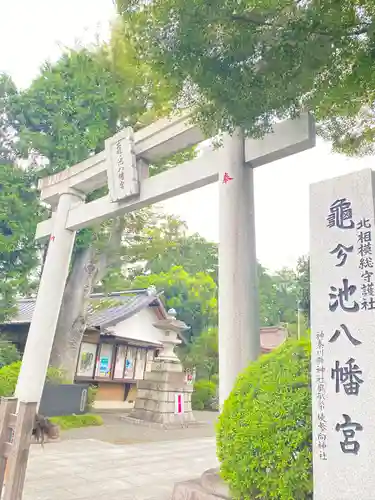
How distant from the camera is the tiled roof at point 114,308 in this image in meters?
15.8

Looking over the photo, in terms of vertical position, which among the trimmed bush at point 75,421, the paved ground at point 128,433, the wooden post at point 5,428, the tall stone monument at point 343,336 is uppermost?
the tall stone monument at point 343,336

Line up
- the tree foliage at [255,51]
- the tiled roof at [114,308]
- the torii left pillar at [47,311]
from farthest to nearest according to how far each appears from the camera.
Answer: the tiled roof at [114,308] < the torii left pillar at [47,311] < the tree foliage at [255,51]

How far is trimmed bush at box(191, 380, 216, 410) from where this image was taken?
58.4ft

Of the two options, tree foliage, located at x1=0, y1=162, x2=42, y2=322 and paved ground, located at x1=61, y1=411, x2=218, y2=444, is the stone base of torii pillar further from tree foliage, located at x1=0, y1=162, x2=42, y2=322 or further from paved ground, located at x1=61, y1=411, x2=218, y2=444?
tree foliage, located at x1=0, y1=162, x2=42, y2=322

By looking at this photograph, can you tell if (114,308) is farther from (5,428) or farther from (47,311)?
(5,428)

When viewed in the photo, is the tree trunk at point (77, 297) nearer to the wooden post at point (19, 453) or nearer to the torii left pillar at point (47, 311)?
the torii left pillar at point (47, 311)

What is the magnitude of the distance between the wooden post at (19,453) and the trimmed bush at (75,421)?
742cm

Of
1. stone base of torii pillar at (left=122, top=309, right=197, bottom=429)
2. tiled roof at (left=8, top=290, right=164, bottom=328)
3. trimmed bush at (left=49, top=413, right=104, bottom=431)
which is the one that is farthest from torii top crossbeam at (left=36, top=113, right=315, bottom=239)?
tiled roof at (left=8, top=290, right=164, bottom=328)

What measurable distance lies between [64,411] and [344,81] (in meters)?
10.7

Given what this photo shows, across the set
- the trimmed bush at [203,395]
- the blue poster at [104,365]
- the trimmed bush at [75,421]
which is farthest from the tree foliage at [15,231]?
the trimmed bush at [203,395]

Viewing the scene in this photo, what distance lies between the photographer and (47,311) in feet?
24.4

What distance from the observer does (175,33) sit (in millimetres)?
3229

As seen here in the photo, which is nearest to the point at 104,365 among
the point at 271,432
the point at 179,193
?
the point at 179,193

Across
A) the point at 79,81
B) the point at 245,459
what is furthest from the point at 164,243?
the point at 245,459
